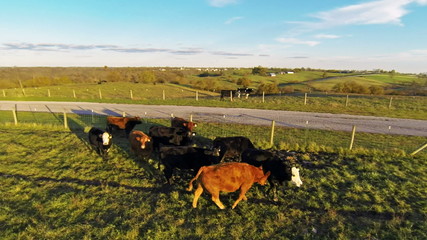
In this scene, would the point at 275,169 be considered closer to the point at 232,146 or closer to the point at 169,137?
the point at 232,146

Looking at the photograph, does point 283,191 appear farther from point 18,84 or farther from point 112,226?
point 18,84

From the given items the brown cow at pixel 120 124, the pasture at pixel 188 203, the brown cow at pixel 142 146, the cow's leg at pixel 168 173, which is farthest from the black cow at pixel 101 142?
the cow's leg at pixel 168 173

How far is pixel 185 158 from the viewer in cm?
800

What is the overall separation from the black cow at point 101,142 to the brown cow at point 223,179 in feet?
18.1

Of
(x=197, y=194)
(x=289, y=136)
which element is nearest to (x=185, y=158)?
(x=197, y=194)

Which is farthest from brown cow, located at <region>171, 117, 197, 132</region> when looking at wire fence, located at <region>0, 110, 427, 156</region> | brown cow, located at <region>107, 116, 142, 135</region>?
brown cow, located at <region>107, 116, 142, 135</region>

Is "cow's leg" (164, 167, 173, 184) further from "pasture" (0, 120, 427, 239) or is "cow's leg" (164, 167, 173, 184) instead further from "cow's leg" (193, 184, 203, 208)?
"cow's leg" (193, 184, 203, 208)

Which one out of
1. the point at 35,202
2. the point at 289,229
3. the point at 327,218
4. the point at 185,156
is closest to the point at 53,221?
the point at 35,202

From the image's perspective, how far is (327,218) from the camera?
6059 millimetres

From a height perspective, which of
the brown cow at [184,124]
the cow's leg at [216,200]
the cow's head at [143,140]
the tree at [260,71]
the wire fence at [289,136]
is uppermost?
the tree at [260,71]

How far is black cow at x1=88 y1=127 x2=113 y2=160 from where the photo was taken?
10141 mm

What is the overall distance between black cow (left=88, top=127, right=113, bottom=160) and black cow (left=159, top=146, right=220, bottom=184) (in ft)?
11.0

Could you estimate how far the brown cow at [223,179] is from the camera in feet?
20.2

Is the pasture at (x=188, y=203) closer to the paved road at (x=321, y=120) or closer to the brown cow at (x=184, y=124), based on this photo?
the brown cow at (x=184, y=124)
